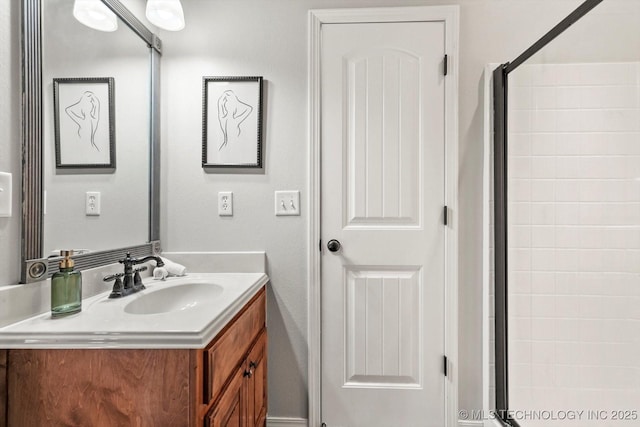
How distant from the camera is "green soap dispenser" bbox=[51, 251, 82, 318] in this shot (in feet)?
2.84

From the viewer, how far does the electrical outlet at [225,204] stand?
156cm

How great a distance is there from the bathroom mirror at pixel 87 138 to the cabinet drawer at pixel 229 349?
58cm

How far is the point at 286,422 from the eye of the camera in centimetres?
154

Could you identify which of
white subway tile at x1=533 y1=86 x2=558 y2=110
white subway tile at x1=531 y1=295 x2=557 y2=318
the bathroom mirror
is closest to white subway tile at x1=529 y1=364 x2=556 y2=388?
white subway tile at x1=531 y1=295 x2=557 y2=318

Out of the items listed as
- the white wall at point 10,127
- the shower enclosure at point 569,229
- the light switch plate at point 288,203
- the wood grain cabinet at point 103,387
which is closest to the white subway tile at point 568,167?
the shower enclosure at point 569,229

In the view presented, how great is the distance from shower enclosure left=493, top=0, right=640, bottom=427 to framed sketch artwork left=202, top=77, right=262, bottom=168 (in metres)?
1.19

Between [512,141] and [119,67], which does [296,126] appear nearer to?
[119,67]

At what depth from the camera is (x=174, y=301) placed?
1263 mm

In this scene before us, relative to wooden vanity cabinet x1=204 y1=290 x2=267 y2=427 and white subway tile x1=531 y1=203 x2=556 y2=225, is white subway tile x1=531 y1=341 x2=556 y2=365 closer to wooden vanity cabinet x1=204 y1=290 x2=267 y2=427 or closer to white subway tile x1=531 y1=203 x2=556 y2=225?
white subway tile x1=531 y1=203 x2=556 y2=225

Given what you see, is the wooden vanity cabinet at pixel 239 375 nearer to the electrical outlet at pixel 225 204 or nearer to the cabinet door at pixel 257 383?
the cabinet door at pixel 257 383

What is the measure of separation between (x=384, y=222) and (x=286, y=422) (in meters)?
1.12

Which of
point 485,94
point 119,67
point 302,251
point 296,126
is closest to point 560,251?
point 485,94

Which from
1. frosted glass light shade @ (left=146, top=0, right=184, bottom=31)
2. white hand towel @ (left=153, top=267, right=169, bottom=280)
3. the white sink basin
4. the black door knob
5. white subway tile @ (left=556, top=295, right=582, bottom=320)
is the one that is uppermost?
frosted glass light shade @ (left=146, top=0, right=184, bottom=31)

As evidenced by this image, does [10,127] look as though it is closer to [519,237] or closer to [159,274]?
[159,274]
